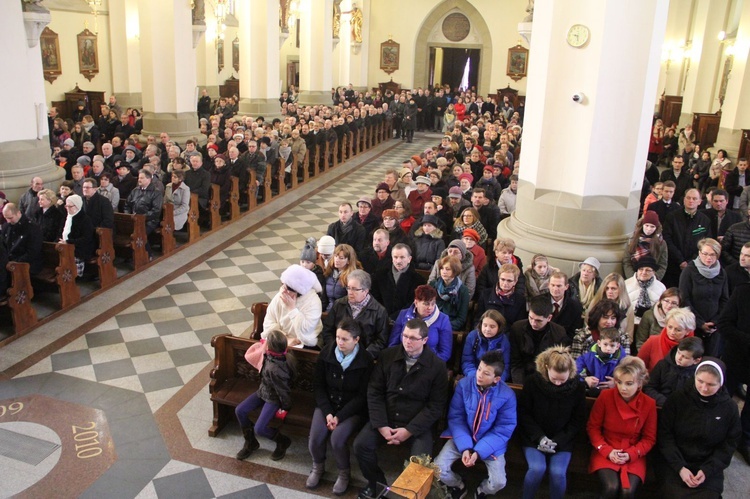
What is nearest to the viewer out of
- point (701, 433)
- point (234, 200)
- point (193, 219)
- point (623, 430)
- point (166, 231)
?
point (701, 433)

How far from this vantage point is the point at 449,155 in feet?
36.3

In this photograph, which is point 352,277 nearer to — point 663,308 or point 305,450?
point 305,450

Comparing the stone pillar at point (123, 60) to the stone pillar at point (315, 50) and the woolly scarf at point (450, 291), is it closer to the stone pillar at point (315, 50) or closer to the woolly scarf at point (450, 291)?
the stone pillar at point (315, 50)

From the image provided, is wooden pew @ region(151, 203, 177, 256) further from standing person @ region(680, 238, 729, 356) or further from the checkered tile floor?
standing person @ region(680, 238, 729, 356)

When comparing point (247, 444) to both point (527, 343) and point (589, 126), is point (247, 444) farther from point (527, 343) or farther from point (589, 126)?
point (589, 126)

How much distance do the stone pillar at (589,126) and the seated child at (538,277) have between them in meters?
1.25

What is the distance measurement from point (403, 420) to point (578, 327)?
159cm

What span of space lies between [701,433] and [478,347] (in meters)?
1.48

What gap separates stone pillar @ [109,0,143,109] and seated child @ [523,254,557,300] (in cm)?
1644

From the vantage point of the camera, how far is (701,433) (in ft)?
13.0

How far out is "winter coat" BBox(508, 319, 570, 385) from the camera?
459 cm

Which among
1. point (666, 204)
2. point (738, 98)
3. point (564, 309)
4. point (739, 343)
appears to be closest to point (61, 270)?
point (564, 309)

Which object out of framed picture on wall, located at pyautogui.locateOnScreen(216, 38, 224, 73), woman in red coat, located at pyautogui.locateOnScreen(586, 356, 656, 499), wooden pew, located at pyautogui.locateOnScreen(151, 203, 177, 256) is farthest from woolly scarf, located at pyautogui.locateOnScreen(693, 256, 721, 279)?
framed picture on wall, located at pyautogui.locateOnScreen(216, 38, 224, 73)

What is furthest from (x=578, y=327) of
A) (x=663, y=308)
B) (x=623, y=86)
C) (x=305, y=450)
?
(x=623, y=86)
